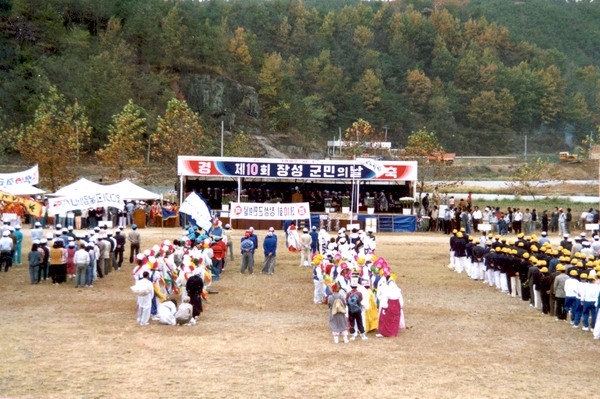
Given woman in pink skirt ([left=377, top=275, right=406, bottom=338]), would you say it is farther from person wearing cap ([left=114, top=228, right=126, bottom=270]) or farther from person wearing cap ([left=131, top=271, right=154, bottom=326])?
person wearing cap ([left=114, top=228, right=126, bottom=270])

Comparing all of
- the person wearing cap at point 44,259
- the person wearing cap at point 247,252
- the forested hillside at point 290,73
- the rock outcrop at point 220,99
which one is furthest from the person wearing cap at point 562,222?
the rock outcrop at point 220,99

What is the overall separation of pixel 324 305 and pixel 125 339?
613 centimetres

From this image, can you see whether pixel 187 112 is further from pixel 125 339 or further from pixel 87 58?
pixel 125 339

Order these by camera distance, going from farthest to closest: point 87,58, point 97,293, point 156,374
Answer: point 87,58
point 97,293
point 156,374

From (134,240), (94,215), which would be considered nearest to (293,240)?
(134,240)

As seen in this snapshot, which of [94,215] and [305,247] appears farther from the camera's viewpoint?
[94,215]

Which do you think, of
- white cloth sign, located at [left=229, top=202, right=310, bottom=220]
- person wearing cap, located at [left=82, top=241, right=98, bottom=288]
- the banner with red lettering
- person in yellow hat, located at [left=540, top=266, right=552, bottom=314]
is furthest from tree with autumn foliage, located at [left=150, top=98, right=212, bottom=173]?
person in yellow hat, located at [left=540, top=266, right=552, bottom=314]

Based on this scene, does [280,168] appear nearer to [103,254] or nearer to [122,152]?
[103,254]

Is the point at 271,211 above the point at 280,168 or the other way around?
the other way around

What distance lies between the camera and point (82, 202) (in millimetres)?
27797

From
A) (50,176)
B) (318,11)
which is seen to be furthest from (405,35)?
(50,176)

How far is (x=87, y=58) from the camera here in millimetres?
83688

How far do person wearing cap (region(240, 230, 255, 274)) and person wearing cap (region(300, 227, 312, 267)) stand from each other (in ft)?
8.07

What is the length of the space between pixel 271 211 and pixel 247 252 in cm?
918
